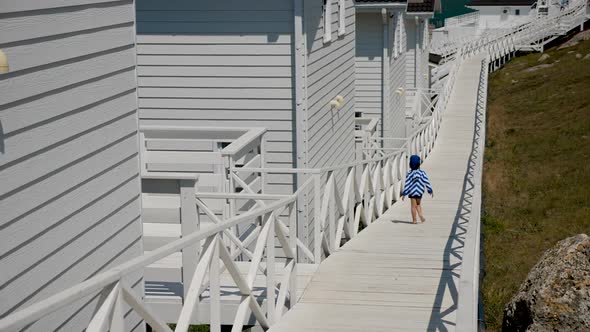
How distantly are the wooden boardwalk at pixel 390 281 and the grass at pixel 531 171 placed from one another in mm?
1286

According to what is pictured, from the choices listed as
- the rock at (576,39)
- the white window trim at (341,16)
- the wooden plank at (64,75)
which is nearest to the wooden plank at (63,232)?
the wooden plank at (64,75)

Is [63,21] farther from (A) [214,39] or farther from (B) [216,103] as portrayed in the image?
(B) [216,103]

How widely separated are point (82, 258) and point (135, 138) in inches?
50.6

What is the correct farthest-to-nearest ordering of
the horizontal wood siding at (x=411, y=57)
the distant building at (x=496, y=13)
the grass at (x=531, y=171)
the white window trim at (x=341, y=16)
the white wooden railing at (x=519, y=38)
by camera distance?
the distant building at (x=496, y=13)
the white wooden railing at (x=519, y=38)
the horizontal wood siding at (x=411, y=57)
the white window trim at (x=341, y=16)
the grass at (x=531, y=171)

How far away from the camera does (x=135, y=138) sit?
25.6ft

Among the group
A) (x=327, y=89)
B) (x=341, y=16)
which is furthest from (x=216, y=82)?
(x=341, y=16)

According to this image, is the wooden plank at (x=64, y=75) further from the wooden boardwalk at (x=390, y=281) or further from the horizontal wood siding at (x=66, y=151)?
the wooden boardwalk at (x=390, y=281)

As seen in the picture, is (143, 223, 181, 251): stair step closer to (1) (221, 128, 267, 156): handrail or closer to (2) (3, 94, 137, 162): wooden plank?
(1) (221, 128, 267, 156): handrail

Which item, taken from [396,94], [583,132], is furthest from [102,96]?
[583,132]

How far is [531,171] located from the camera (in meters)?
24.8

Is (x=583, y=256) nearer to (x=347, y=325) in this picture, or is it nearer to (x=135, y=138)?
(x=347, y=325)

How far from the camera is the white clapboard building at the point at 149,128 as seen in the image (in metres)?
6.02

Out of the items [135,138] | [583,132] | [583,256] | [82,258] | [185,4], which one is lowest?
[583,132]

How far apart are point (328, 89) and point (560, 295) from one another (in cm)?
832
